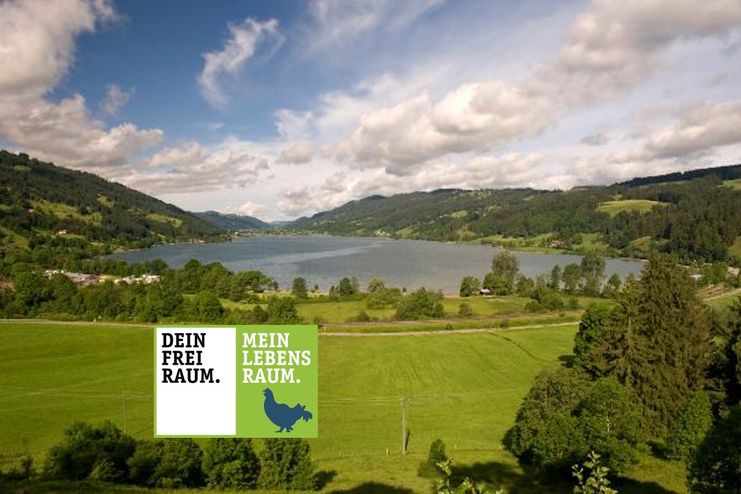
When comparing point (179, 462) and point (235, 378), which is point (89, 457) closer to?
point (179, 462)

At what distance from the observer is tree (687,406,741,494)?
1894 centimetres

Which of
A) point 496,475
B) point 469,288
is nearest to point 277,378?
point 496,475

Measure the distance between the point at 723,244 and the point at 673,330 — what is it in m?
186

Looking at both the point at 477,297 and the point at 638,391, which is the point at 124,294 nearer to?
the point at 477,297

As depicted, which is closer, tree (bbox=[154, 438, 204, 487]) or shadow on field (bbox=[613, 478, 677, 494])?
tree (bbox=[154, 438, 204, 487])

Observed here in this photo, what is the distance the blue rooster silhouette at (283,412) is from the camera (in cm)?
1628

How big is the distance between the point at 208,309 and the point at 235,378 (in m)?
70.9


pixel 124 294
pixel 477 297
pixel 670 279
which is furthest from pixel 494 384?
pixel 124 294

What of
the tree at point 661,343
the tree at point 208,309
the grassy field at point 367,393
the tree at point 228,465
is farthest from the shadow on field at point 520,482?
the tree at point 208,309

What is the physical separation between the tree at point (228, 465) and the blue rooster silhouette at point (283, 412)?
9.33m

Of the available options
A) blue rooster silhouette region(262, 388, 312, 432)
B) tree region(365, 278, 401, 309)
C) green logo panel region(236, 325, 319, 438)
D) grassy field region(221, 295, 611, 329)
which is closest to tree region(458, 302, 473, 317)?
grassy field region(221, 295, 611, 329)

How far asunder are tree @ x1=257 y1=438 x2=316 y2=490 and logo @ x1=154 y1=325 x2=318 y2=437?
26.9 feet

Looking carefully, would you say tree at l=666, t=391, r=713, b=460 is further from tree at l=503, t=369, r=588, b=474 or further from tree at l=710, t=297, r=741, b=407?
tree at l=503, t=369, r=588, b=474

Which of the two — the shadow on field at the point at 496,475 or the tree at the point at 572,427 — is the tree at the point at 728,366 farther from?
the shadow on field at the point at 496,475
